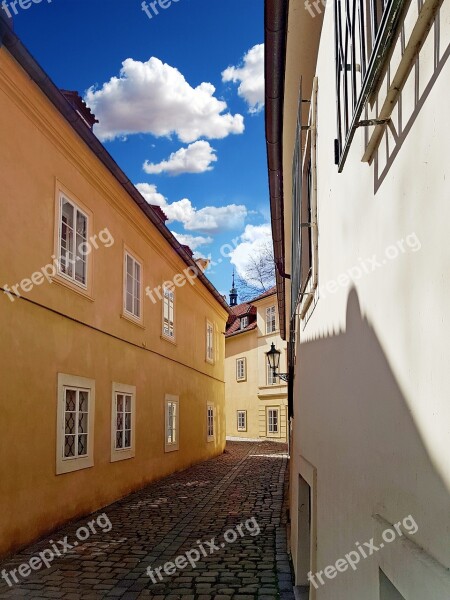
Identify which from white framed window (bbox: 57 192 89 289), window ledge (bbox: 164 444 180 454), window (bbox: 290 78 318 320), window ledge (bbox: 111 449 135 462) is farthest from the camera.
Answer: window ledge (bbox: 164 444 180 454)

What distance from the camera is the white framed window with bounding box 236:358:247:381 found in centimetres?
3625

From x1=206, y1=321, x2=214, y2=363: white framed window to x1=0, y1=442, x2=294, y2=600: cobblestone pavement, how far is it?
9.59m

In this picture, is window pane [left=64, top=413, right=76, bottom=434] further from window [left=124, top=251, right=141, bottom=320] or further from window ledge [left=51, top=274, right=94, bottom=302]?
window [left=124, top=251, right=141, bottom=320]

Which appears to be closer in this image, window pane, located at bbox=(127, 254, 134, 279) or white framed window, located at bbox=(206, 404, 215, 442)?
window pane, located at bbox=(127, 254, 134, 279)

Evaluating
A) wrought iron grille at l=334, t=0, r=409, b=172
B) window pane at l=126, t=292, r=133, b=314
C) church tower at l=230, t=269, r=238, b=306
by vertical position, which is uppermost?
church tower at l=230, t=269, r=238, b=306

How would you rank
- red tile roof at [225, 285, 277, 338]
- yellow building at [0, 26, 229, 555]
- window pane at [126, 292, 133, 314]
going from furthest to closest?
red tile roof at [225, 285, 277, 338]
window pane at [126, 292, 133, 314]
yellow building at [0, 26, 229, 555]

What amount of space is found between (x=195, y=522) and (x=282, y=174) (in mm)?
5402

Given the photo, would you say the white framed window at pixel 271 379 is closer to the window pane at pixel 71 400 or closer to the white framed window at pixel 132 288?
the white framed window at pixel 132 288

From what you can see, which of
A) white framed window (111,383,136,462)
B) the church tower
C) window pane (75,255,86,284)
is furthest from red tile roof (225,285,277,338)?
window pane (75,255,86,284)

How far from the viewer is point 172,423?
16391 millimetres

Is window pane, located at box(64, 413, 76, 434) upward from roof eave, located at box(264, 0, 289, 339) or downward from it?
downward

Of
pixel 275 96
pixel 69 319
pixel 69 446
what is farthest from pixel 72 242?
pixel 275 96

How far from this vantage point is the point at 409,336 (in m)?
1.59

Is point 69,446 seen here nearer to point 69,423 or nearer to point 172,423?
point 69,423
